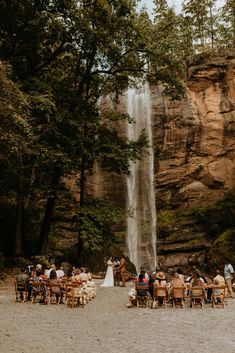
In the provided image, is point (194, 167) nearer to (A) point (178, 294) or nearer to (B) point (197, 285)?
(B) point (197, 285)

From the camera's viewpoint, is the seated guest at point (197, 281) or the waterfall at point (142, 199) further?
the waterfall at point (142, 199)

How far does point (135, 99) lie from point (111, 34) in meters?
13.1

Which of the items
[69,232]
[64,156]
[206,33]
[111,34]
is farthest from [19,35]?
[206,33]

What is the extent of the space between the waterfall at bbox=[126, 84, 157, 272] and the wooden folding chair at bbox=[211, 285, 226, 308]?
15449 millimetres

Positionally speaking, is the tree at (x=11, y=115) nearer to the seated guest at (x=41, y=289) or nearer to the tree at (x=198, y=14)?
the seated guest at (x=41, y=289)

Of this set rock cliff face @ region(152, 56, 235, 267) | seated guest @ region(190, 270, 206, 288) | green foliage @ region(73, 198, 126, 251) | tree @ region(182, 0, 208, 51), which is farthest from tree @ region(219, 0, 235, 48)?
seated guest @ region(190, 270, 206, 288)

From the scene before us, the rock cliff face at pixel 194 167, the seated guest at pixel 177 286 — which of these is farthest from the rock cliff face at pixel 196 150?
the seated guest at pixel 177 286

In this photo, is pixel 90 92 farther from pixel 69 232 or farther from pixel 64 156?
pixel 69 232

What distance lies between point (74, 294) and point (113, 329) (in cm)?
366

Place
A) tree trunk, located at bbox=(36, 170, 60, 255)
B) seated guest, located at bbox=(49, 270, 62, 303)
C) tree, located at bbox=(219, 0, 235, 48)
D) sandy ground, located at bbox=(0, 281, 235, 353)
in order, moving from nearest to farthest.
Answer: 1. sandy ground, located at bbox=(0, 281, 235, 353)
2. seated guest, located at bbox=(49, 270, 62, 303)
3. tree trunk, located at bbox=(36, 170, 60, 255)
4. tree, located at bbox=(219, 0, 235, 48)

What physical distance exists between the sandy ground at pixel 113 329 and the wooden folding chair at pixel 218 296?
29 cm

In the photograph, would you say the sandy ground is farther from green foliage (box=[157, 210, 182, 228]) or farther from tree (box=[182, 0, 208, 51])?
tree (box=[182, 0, 208, 51])

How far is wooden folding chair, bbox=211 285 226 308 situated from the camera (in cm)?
1336

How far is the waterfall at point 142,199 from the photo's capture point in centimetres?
3009
